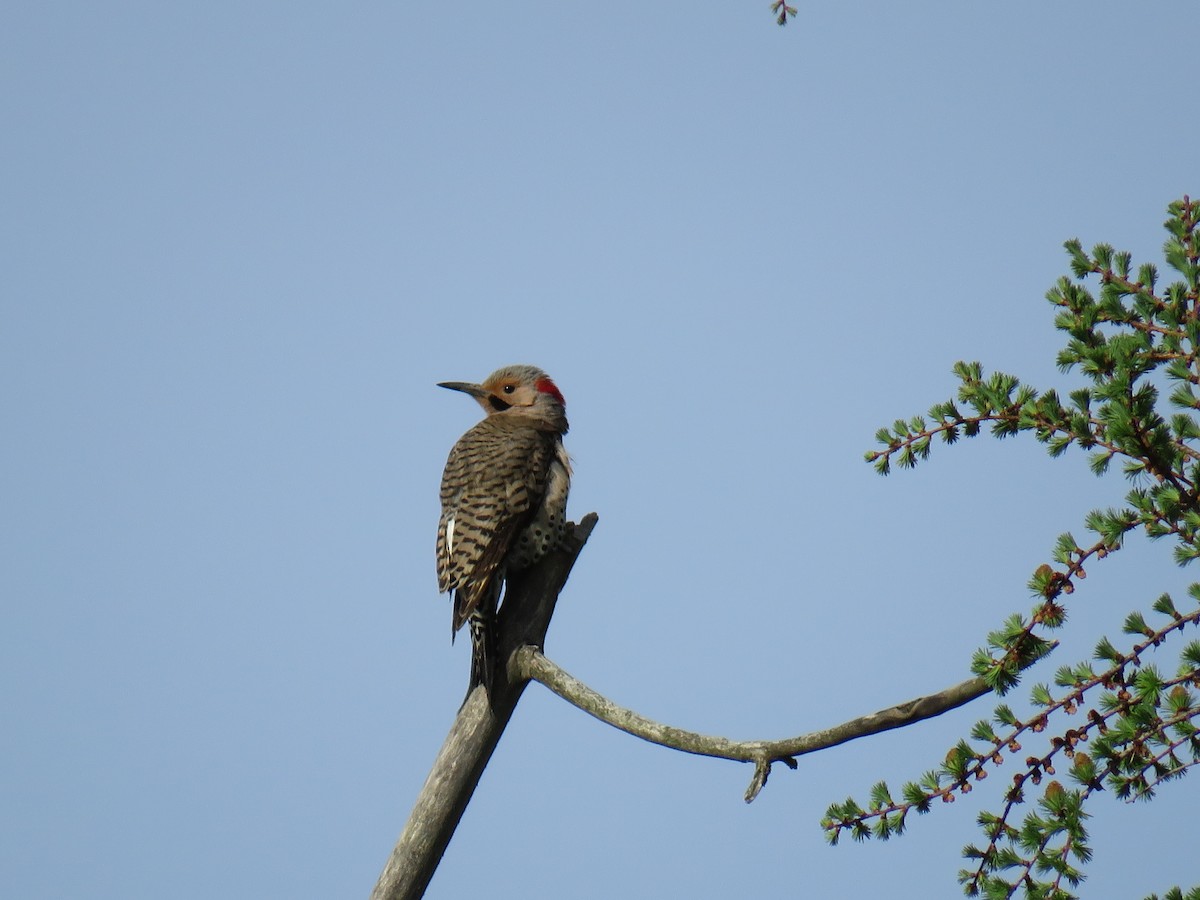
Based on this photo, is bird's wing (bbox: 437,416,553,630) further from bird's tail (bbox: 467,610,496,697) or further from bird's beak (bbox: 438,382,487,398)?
bird's beak (bbox: 438,382,487,398)

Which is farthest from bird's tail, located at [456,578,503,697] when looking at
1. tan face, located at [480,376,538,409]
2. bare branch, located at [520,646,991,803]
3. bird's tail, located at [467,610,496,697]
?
tan face, located at [480,376,538,409]

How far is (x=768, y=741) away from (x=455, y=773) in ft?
4.77

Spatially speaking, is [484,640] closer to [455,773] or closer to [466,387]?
[455,773]

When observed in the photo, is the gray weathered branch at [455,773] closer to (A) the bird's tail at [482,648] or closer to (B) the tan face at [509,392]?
(A) the bird's tail at [482,648]

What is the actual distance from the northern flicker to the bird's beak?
0.18 metres

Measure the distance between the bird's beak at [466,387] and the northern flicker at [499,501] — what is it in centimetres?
18

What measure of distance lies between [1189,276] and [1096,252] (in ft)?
1.16

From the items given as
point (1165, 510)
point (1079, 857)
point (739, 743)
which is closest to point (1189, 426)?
point (1165, 510)

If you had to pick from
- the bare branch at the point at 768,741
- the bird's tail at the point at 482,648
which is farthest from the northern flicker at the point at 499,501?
the bare branch at the point at 768,741

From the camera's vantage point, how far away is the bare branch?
13.0ft

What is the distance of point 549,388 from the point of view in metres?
7.06

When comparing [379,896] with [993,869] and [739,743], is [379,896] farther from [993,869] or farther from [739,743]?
[993,869]

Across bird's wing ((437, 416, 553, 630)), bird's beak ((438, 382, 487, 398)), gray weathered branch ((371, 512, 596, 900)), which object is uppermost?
bird's beak ((438, 382, 487, 398))

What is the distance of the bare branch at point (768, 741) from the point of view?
3967 mm
